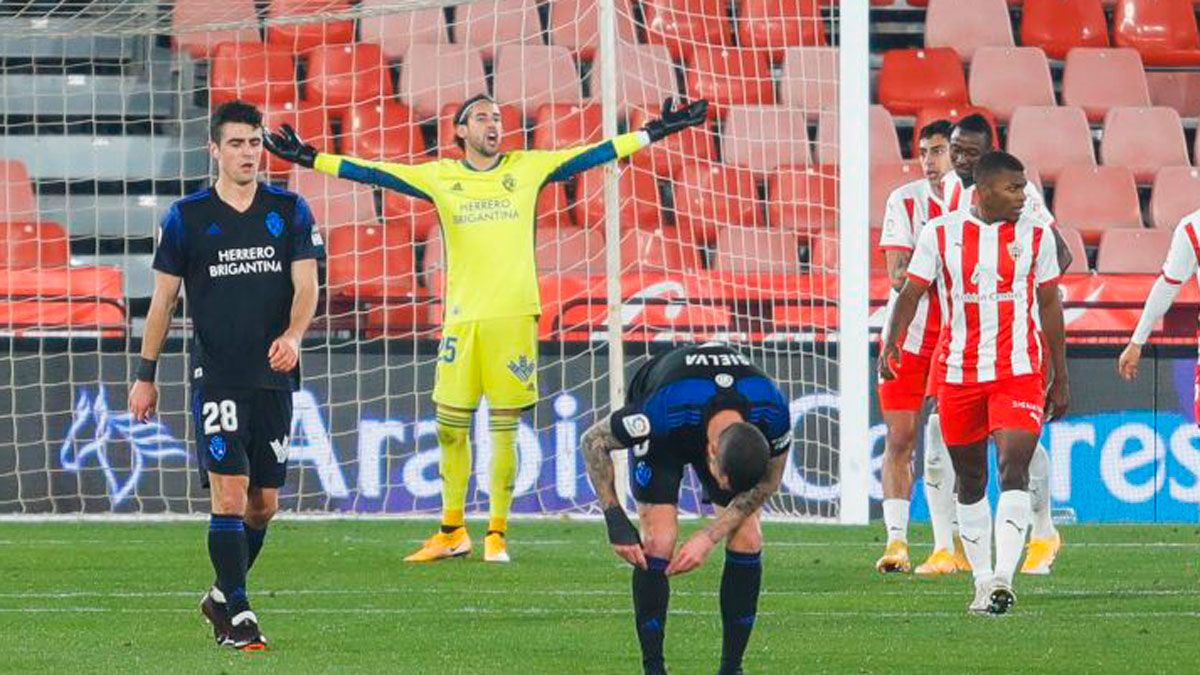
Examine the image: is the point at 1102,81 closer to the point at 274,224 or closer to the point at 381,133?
the point at 381,133

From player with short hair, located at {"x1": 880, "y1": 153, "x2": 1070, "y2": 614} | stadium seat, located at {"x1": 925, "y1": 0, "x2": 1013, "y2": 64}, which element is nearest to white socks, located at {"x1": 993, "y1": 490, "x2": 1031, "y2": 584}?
player with short hair, located at {"x1": 880, "y1": 153, "x2": 1070, "y2": 614}

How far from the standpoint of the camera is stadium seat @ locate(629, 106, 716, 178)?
50.6 feet

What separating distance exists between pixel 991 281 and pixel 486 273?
9.75ft

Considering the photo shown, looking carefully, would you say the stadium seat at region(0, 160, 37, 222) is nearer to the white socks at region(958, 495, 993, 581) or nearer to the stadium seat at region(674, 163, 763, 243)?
the stadium seat at region(674, 163, 763, 243)

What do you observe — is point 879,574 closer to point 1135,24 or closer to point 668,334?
point 668,334

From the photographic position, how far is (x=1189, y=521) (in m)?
13.8

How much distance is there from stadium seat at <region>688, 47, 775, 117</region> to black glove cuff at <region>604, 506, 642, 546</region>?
30.8 feet

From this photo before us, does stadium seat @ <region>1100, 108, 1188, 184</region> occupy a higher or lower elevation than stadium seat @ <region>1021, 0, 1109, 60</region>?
lower

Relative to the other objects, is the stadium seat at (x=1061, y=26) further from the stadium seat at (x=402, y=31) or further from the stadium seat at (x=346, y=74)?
the stadium seat at (x=346, y=74)

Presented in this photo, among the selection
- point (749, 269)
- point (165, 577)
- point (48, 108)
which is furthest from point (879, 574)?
point (48, 108)

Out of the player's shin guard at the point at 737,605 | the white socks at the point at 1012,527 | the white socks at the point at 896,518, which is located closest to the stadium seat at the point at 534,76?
the white socks at the point at 896,518

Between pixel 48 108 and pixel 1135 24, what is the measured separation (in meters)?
8.09

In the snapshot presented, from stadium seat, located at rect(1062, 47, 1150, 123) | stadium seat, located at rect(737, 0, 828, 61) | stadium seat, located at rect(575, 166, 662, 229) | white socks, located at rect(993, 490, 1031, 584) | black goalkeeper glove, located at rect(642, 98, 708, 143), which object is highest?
stadium seat, located at rect(737, 0, 828, 61)

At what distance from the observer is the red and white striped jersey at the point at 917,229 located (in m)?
10.4
